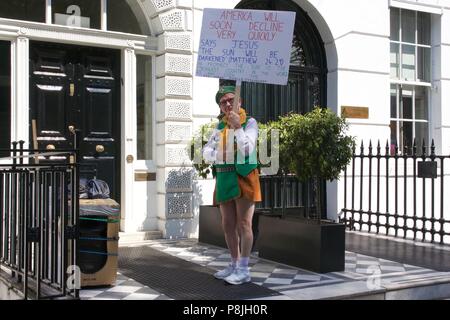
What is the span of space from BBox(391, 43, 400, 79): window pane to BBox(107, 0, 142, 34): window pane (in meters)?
5.20

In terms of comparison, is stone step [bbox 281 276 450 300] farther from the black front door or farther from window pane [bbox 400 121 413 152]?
window pane [bbox 400 121 413 152]

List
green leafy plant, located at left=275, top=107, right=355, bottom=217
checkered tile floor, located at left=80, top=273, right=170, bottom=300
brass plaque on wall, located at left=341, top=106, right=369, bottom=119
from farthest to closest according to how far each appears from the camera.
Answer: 1. brass plaque on wall, located at left=341, top=106, right=369, bottom=119
2. green leafy plant, located at left=275, top=107, right=355, bottom=217
3. checkered tile floor, located at left=80, top=273, right=170, bottom=300

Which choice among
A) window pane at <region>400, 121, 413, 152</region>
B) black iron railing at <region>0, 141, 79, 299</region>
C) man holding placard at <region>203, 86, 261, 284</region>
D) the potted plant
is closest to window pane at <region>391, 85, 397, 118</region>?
window pane at <region>400, 121, 413, 152</region>

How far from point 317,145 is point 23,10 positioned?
4.39m

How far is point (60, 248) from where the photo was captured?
4367 millimetres

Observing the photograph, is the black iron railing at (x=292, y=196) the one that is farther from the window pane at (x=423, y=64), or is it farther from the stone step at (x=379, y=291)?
the stone step at (x=379, y=291)

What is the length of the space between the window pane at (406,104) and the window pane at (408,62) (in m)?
0.26

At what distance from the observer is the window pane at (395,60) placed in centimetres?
1066

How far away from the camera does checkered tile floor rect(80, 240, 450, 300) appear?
204 inches

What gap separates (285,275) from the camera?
5.89m

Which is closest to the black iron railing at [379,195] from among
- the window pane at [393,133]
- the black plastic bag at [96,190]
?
the window pane at [393,133]
